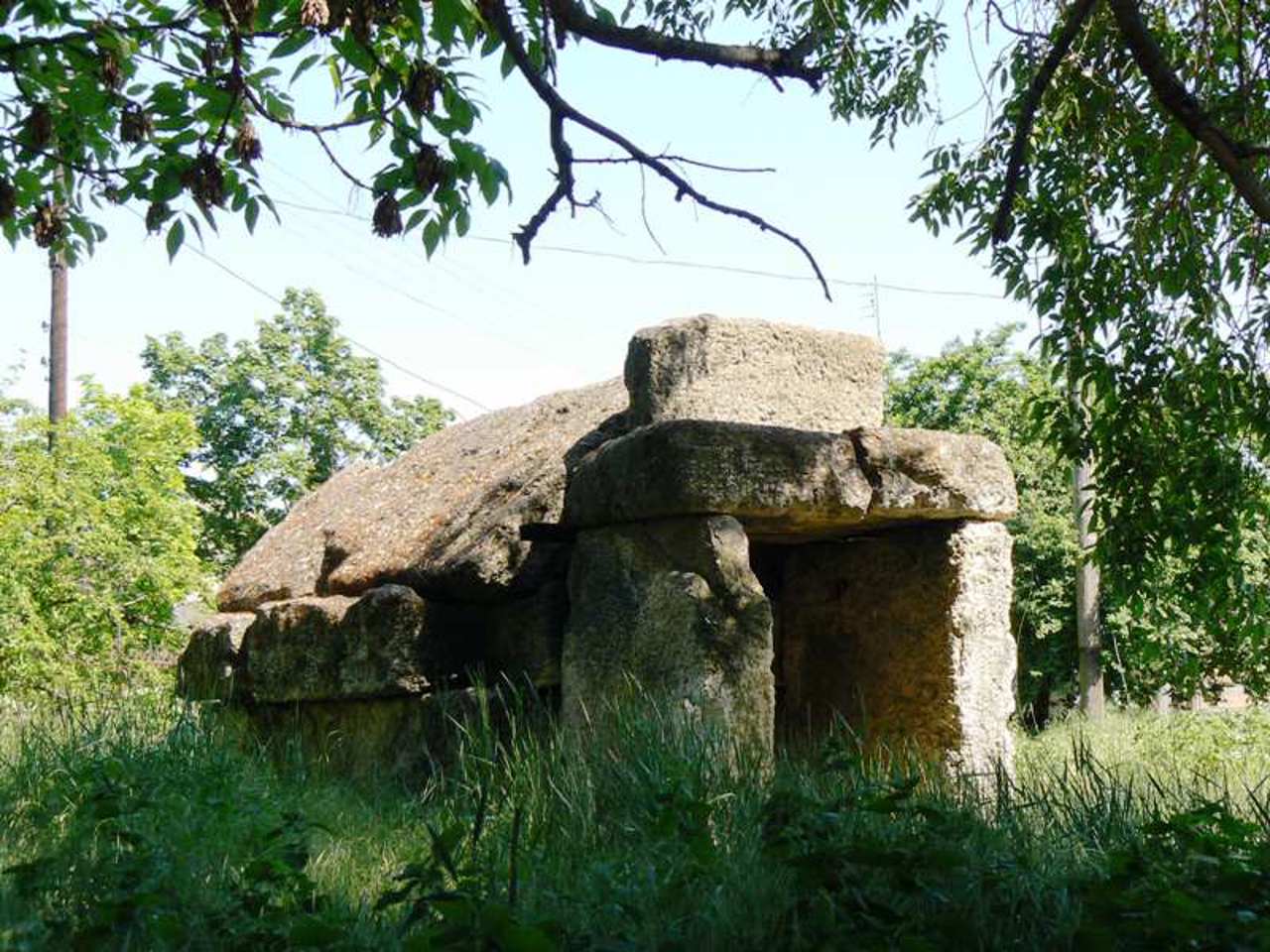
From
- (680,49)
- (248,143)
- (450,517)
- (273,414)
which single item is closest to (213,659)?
(450,517)

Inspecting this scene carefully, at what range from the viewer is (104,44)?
4.85 metres

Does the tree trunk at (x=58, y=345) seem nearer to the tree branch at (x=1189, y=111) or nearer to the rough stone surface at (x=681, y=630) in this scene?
the rough stone surface at (x=681, y=630)

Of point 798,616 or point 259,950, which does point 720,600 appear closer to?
point 798,616

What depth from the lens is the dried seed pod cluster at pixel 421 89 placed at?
4.38 m

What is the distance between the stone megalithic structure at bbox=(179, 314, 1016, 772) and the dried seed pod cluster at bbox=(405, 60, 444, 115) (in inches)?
87.4

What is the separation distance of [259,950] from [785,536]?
466 centimetres

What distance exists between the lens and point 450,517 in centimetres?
785

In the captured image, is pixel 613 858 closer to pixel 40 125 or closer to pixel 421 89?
pixel 421 89

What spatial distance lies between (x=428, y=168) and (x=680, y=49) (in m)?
0.84

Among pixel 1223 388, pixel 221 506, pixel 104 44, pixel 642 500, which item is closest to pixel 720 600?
pixel 642 500

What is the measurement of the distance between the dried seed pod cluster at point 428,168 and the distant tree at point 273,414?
751 inches

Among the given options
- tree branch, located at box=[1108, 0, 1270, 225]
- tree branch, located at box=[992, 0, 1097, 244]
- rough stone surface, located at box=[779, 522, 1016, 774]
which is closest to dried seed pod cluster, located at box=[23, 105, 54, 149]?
tree branch, located at box=[992, 0, 1097, 244]

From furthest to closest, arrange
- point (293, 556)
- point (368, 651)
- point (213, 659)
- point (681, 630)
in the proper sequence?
point (293, 556) → point (213, 659) → point (368, 651) → point (681, 630)

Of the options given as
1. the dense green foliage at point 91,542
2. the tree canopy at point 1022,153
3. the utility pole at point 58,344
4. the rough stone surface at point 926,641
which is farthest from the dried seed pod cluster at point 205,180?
the utility pole at point 58,344
